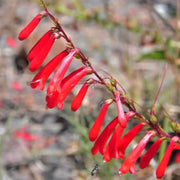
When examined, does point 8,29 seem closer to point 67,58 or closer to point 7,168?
point 7,168

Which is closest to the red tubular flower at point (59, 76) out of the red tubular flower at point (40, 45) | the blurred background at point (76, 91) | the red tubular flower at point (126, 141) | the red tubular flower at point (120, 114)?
the red tubular flower at point (40, 45)

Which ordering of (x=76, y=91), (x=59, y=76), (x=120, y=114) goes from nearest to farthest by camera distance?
1. (x=120, y=114)
2. (x=59, y=76)
3. (x=76, y=91)

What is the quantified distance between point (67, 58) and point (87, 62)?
0.10 metres

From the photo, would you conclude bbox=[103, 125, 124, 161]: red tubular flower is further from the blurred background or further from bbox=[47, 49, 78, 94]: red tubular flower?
the blurred background

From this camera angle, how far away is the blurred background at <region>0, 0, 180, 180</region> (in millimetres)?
3715

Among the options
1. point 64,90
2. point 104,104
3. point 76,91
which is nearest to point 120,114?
point 104,104

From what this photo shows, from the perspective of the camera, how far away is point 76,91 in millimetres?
4953

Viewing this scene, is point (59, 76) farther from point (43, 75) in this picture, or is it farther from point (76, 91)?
point (76, 91)

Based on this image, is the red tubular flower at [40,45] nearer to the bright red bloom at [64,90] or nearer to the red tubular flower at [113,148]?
the bright red bloom at [64,90]

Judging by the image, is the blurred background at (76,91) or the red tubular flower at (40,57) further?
the blurred background at (76,91)

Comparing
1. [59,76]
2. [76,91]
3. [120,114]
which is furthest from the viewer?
[76,91]

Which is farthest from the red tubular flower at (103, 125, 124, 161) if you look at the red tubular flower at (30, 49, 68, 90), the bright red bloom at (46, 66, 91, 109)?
the red tubular flower at (30, 49, 68, 90)

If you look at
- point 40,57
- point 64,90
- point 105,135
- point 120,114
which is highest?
point 40,57

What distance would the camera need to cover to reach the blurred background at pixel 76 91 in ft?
12.2
